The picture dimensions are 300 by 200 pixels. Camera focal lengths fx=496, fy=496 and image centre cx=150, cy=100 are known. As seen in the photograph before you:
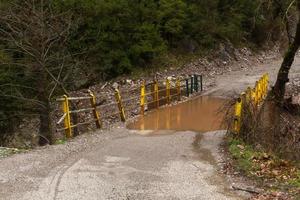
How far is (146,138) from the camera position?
13117mm

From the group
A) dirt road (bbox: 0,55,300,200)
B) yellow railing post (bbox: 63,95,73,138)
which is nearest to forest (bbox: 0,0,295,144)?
yellow railing post (bbox: 63,95,73,138)

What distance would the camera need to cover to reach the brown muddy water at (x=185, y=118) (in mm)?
15125

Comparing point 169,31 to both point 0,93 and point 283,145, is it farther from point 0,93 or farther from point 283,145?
point 283,145

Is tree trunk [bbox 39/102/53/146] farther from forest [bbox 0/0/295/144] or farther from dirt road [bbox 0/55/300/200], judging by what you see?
dirt road [bbox 0/55/300/200]

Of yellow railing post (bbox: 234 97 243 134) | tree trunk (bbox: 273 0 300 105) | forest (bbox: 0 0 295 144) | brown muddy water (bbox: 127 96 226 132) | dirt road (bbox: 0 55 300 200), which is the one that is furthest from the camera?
forest (bbox: 0 0 295 144)

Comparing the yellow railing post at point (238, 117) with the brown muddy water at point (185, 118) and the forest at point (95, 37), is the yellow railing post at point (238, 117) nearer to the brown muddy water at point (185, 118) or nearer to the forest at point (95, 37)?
the brown muddy water at point (185, 118)

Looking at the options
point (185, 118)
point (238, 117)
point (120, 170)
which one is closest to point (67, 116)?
point (120, 170)

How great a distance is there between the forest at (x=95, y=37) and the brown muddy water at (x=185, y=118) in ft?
12.3

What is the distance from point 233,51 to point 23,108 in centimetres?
1685

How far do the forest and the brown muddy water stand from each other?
12.3 ft

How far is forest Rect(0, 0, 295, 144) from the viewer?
62.2 feet

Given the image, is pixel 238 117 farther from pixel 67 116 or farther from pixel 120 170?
pixel 67 116

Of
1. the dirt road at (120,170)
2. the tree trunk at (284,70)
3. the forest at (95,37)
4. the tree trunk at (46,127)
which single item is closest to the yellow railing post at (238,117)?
the dirt road at (120,170)

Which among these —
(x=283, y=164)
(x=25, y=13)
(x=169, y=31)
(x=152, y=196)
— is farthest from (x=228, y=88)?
(x=152, y=196)
